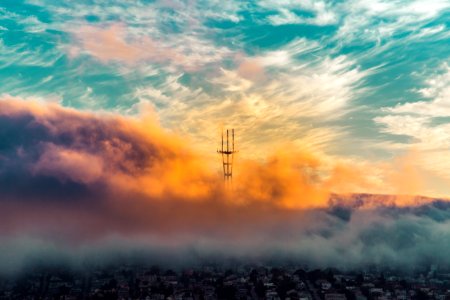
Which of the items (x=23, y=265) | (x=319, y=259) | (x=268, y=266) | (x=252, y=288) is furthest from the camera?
(x=319, y=259)

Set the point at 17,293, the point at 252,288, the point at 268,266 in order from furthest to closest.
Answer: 1. the point at 268,266
2. the point at 252,288
3. the point at 17,293

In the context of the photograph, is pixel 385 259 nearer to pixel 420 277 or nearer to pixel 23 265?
pixel 420 277

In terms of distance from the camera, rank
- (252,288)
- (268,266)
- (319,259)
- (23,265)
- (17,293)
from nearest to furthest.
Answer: (17,293) → (252,288) → (23,265) → (268,266) → (319,259)

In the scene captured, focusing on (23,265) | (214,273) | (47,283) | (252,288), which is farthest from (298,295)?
(23,265)

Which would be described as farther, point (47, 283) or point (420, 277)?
point (420, 277)

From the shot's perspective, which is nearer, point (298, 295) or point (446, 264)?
point (298, 295)

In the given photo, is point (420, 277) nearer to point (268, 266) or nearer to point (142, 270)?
point (268, 266)

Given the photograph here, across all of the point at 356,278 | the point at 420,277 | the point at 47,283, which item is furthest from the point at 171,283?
the point at 420,277

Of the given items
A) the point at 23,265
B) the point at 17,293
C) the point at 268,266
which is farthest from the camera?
the point at 268,266
